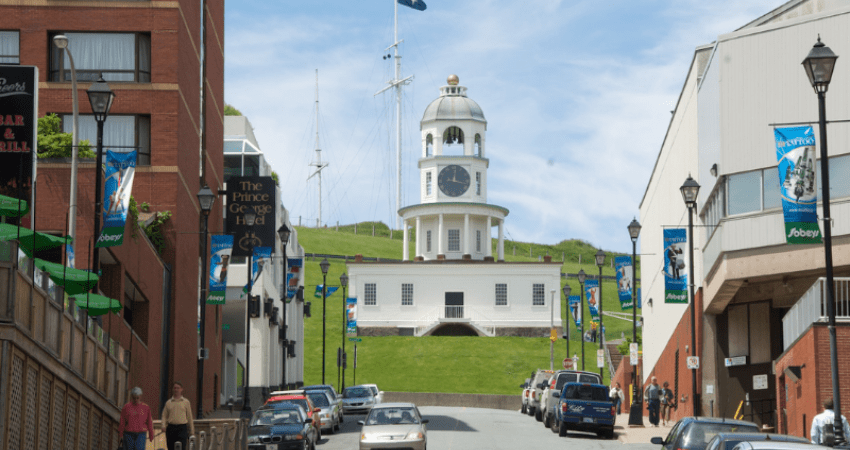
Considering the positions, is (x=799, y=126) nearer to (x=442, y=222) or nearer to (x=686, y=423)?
(x=686, y=423)

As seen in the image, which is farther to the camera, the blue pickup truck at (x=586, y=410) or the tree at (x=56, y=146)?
the blue pickup truck at (x=586, y=410)

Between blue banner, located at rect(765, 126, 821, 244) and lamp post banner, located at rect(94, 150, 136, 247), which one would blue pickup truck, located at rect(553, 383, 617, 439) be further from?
lamp post banner, located at rect(94, 150, 136, 247)

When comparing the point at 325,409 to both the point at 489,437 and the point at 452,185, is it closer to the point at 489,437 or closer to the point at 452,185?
the point at 489,437

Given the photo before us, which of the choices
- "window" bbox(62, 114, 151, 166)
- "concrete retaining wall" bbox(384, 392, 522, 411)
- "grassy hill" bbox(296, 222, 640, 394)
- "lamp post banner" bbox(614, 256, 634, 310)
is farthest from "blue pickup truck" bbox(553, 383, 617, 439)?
"grassy hill" bbox(296, 222, 640, 394)

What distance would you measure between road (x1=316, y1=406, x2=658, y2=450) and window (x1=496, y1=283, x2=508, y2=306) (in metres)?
52.6

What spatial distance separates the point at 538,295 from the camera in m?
97.8

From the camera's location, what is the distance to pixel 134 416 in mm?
20219

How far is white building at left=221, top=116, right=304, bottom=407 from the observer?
5547 centimetres

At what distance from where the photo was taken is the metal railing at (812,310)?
2766 centimetres

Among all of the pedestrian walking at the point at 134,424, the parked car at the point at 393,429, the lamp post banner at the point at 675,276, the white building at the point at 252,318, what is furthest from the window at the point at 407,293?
the pedestrian walking at the point at 134,424

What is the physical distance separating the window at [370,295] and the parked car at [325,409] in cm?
5782

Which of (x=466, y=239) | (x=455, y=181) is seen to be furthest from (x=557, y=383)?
(x=455, y=181)

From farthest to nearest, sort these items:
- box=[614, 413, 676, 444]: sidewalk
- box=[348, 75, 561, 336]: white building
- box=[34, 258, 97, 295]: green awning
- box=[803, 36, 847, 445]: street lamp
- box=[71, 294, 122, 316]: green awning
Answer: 1. box=[348, 75, 561, 336]: white building
2. box=[614, 413, 676, 444]: sidewalk
3. box=[71, 294, 122, 316]: green awning
4. box=[34, 258, 97, 295]: green awning
5. box=[803, 36, 847, 445]: street lamp

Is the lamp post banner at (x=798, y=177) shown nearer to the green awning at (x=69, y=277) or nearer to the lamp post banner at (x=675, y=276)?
the lamp post banner at (x=675, y=276)
